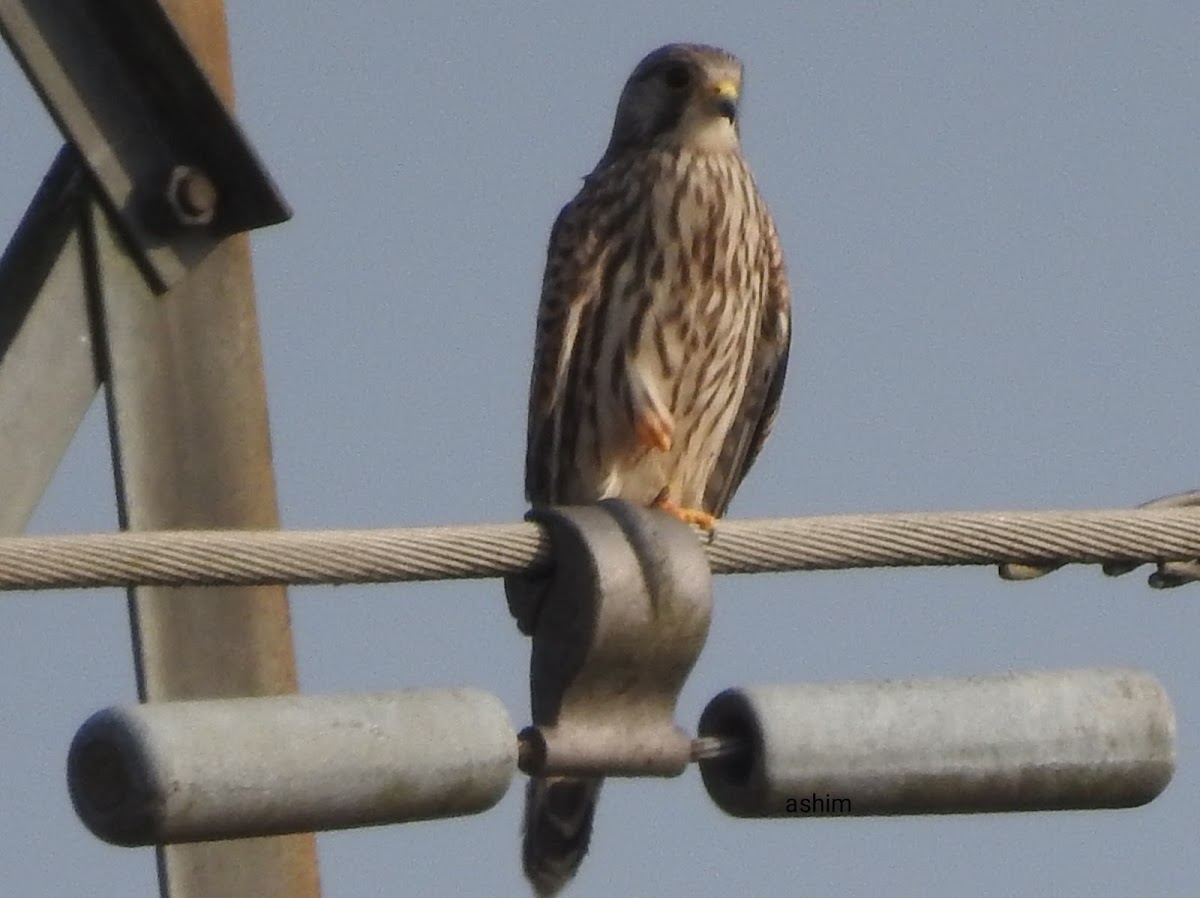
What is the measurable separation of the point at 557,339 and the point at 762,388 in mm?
616

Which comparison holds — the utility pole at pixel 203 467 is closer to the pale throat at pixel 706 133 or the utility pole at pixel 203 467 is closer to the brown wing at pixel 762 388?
the brown wing at pixel 762 388

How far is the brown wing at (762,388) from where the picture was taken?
24.6ft

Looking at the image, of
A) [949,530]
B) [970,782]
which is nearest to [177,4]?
[949,530]

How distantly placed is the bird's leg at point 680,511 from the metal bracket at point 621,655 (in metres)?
1.09

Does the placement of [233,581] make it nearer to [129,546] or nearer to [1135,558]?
[129,546]

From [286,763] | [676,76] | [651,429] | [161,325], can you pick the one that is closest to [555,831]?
[651,429]

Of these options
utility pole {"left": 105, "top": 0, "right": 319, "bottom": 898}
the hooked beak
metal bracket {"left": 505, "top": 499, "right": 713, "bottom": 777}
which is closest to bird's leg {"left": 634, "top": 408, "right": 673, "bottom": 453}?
the hooked beak

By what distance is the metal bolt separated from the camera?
503 cm

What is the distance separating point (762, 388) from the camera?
24.9ft

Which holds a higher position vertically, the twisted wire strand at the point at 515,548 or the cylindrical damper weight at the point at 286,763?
the twisted wire strand at the point at 515,548

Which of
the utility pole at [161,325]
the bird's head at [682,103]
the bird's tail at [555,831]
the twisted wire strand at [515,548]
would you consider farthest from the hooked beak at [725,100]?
the twisted wire strand at [515,548]

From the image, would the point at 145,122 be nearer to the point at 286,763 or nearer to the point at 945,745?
the point at 286,763

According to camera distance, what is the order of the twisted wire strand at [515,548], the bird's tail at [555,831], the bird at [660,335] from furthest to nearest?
the bird at [660,335] → the bird's tail at [555,831] → the twisted wire strand at [515,548]

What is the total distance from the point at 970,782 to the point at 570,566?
62cm
